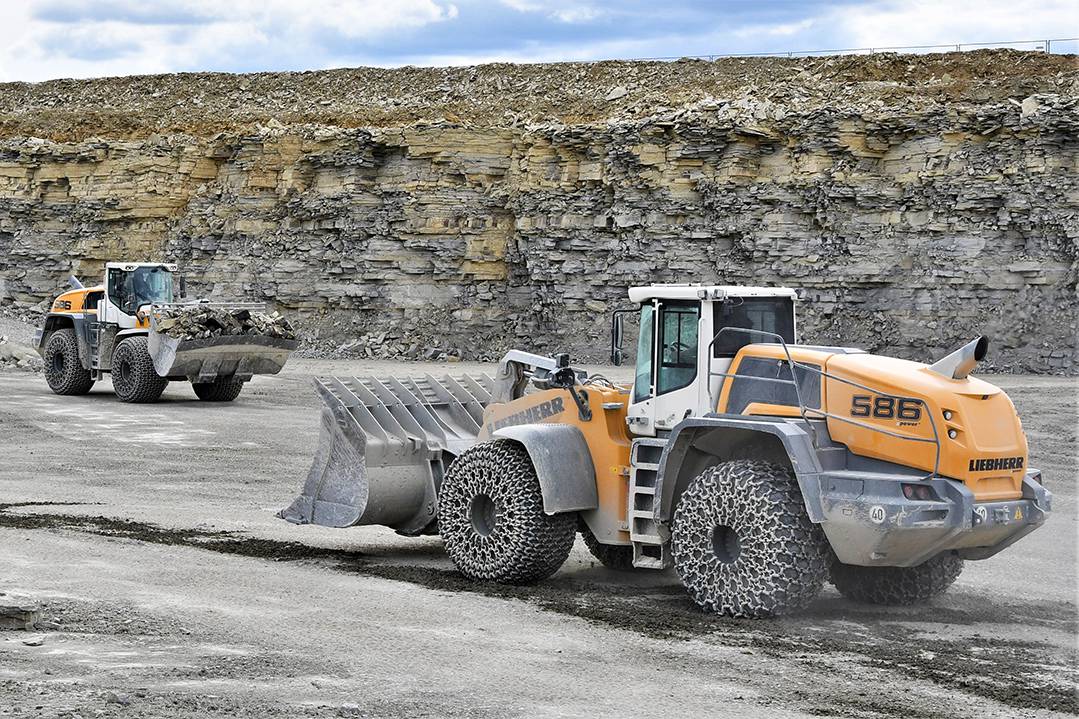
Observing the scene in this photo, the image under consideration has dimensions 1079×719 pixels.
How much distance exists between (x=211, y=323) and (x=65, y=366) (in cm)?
410

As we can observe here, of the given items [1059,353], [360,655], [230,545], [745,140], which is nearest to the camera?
[360,655]

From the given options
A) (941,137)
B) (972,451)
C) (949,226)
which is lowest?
(972,451)

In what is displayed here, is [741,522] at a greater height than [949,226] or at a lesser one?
lesser

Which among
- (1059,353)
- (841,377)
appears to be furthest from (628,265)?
(841,377)

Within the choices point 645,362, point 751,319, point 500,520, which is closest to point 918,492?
point 751,319

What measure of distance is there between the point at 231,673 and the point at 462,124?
31849 mm

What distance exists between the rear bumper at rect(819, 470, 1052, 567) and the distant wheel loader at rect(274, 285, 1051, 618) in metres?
0.01

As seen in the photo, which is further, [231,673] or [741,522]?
[741,522]

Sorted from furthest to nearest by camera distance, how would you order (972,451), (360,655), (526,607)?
(526,607) → (972,451) → (360,655)

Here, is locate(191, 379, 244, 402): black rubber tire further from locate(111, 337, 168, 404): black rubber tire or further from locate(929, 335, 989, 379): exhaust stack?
locate(929, 335, 989, 379): exhaust stack

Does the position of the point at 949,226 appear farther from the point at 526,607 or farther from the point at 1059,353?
the point at 526,607

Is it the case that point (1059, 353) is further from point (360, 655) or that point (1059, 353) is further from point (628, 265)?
point (360, 655)

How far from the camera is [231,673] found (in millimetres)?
6723

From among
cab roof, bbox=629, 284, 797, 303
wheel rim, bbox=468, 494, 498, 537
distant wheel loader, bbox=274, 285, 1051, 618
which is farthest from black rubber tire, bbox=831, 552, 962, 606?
wheel rim, bbox=468, 494, 498, 537
